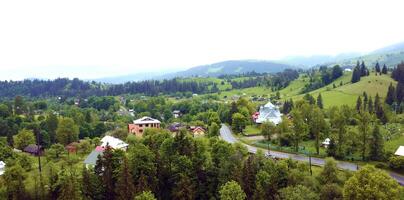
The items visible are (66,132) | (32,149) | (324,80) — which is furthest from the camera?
(324,80)

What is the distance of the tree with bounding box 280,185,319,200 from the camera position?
42.8 meters

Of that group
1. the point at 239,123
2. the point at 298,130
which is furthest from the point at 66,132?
the point at 298,130

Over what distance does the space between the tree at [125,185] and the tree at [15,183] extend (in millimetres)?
12294

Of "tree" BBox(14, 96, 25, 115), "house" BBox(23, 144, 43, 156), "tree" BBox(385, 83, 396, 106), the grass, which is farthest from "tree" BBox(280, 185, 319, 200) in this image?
"tree" BBox(14, 96, 25, 115)

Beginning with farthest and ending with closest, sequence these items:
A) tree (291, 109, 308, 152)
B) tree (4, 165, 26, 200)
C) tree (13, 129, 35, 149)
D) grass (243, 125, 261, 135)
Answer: grass (243, 125, 261, 135)
tree (13, 129, 35, 149)
tree (291, 109, 308, 152)
tree (4, 165, 26, 200)

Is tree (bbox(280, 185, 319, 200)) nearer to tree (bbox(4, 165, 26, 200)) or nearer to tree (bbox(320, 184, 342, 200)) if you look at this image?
tree (bbox(320, 184, 342, 200))

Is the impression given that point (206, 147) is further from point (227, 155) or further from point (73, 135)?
point (73, 135)

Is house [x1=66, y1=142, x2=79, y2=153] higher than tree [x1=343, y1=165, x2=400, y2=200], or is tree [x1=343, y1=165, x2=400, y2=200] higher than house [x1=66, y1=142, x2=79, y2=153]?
tree [x1=343, y1=165, x2=400, y2=200]

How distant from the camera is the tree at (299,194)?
42812 mm

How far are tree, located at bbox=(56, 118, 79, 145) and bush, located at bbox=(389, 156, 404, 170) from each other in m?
63.2

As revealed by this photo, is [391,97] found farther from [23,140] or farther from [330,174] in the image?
[23,140]

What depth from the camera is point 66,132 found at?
84.8 metres

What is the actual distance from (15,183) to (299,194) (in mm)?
35175

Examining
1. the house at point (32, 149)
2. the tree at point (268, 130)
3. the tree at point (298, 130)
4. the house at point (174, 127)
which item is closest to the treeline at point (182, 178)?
the tree at point (298, 130)
